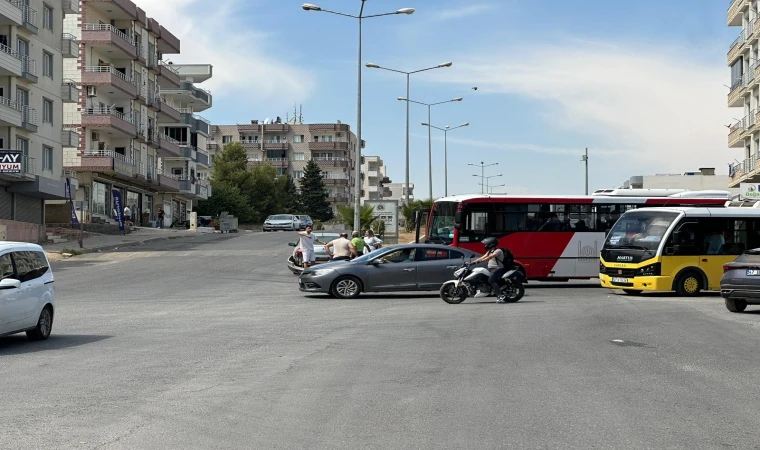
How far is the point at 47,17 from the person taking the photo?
183 feet

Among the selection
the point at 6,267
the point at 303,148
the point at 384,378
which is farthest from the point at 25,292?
the point at 303,148

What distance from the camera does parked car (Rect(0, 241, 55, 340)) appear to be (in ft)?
46.2

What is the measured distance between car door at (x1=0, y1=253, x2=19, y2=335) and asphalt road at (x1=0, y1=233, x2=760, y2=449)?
1.54 feet

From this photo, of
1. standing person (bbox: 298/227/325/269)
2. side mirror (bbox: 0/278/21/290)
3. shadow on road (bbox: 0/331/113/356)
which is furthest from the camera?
standing person (bbox: 298/227/325/269)

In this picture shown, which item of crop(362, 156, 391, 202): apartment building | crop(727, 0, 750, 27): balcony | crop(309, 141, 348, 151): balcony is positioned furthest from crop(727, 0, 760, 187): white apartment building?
crop(362, 156, 391, 202): apartment building

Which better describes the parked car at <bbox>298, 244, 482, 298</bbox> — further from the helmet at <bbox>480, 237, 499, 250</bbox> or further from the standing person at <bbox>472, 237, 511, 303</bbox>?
the helmet at <bbox>480, 237, 499, 250</bbox>

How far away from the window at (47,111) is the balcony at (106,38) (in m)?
13.6

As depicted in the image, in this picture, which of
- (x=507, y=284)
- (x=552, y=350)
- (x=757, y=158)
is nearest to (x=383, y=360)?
(x=552, y=350)

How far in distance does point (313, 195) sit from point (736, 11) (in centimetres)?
7712

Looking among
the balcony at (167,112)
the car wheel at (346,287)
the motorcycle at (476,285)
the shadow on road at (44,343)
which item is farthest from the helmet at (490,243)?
the balcony at (167,112)

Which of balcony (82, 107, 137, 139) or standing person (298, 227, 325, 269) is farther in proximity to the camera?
balcony (82, 107, 137, 139)

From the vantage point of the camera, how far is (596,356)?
12.6 m

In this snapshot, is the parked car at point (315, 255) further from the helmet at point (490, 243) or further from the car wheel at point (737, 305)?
the car wheel at point (737, 305)

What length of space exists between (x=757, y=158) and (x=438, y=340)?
49.7 m
